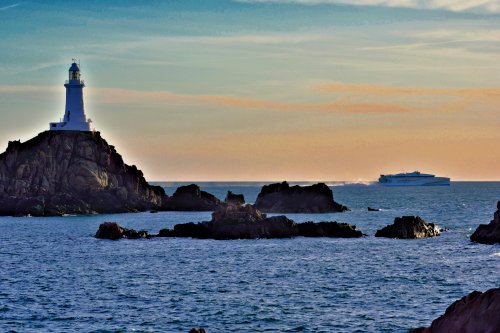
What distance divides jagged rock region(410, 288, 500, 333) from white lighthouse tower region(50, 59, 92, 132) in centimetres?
17659

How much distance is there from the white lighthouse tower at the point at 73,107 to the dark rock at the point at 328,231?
98.5 m

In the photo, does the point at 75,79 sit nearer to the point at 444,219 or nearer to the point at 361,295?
the point at 444,219

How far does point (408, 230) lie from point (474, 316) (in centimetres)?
8400

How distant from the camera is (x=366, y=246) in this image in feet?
321

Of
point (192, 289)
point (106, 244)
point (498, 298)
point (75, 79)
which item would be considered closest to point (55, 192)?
point (75, 79)

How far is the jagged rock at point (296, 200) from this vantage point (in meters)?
175

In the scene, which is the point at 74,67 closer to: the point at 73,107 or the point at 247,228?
the point at 73,107

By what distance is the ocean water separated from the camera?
Answer: 160 ft

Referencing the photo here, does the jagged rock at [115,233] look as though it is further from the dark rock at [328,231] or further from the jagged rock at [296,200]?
the jagged rock at [296,200]

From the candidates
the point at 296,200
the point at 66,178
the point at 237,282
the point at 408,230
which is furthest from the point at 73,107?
the point at 237,282

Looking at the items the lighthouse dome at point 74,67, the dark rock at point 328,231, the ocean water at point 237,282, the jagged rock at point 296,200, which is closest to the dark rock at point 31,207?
the lighthouse dome at point 74,67

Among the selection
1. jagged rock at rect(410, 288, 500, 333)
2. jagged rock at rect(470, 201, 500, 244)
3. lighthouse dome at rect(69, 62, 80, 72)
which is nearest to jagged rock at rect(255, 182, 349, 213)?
lighthouse dome at rect(69, 62, 80, 72)

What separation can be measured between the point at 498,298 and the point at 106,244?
8310 centimetres

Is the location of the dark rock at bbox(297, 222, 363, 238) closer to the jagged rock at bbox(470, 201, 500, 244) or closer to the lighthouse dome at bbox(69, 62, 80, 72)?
the jagged rock at bbox(470, 201, 500, 244)
